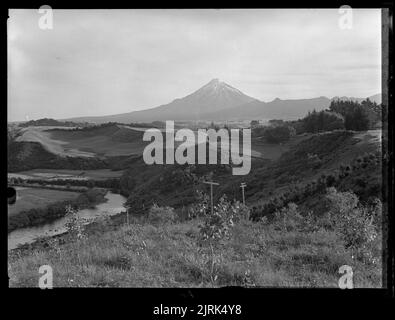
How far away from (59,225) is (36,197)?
1374mm

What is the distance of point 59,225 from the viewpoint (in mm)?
6211

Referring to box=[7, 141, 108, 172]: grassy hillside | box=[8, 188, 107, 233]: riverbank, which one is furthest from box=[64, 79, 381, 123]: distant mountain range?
box=[8, 188, 107, 233]: riverbank

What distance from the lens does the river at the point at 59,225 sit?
5105 mm

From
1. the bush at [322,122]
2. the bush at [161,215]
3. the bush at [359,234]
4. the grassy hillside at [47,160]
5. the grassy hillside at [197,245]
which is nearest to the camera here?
the grassy hillside at [197,245]

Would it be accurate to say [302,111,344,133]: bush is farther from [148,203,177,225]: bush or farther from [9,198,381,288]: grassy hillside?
[148,203,177,225]: bush

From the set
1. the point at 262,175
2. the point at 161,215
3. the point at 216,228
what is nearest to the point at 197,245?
the point at 216,228

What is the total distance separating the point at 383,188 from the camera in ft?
12.8

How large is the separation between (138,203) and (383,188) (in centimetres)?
350

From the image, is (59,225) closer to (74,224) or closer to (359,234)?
(74,224)

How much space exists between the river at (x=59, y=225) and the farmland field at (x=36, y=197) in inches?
13.7

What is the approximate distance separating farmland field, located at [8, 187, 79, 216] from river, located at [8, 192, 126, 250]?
0.35m

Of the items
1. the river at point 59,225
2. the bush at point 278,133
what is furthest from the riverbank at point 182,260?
the bush at point 278,133

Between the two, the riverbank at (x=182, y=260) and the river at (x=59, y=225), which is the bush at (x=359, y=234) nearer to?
the riverbank at (x=182, y=260)

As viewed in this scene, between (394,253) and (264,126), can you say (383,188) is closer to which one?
(394,253)
